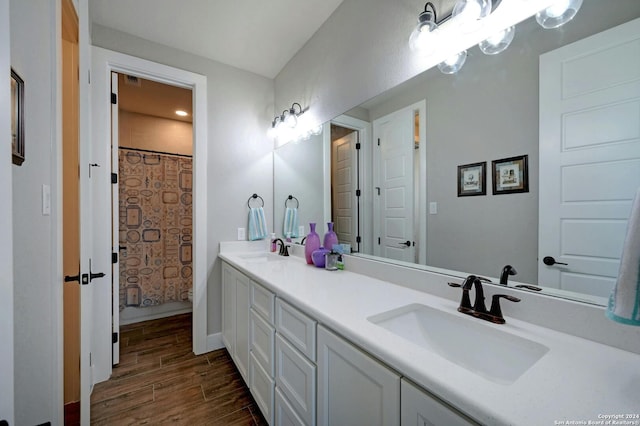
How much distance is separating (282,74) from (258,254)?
174 centimetres

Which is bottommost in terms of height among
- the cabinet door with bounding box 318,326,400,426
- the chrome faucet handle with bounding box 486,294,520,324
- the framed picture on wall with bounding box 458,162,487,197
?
the cabinet door with bounding box 318,326,400,426

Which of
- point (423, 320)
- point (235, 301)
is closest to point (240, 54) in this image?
point (235, 301)

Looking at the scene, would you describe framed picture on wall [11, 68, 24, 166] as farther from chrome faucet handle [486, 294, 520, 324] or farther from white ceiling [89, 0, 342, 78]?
chrome faucet handle [486, 294, 520, 324]

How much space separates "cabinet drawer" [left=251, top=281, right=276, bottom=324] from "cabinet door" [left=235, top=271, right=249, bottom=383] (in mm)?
124

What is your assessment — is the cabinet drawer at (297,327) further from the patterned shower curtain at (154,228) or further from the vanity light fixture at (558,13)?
the patterned shower curtain at (154,228)

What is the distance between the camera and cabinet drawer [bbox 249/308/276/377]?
4.22 feet

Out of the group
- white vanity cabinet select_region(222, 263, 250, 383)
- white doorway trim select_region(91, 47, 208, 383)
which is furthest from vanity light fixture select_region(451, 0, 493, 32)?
white doorway trim select_region(91, 47, 208, 383)

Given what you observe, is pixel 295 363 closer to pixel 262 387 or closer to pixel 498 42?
pixel 262 387

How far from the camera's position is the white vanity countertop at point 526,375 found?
47 cm

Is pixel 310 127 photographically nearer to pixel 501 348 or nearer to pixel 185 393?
pixel 501 348

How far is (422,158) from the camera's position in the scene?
125 centimetres

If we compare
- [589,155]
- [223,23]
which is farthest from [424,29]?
[223,23]

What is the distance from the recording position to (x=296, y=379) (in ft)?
3.54

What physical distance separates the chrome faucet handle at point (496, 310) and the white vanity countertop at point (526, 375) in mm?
27
